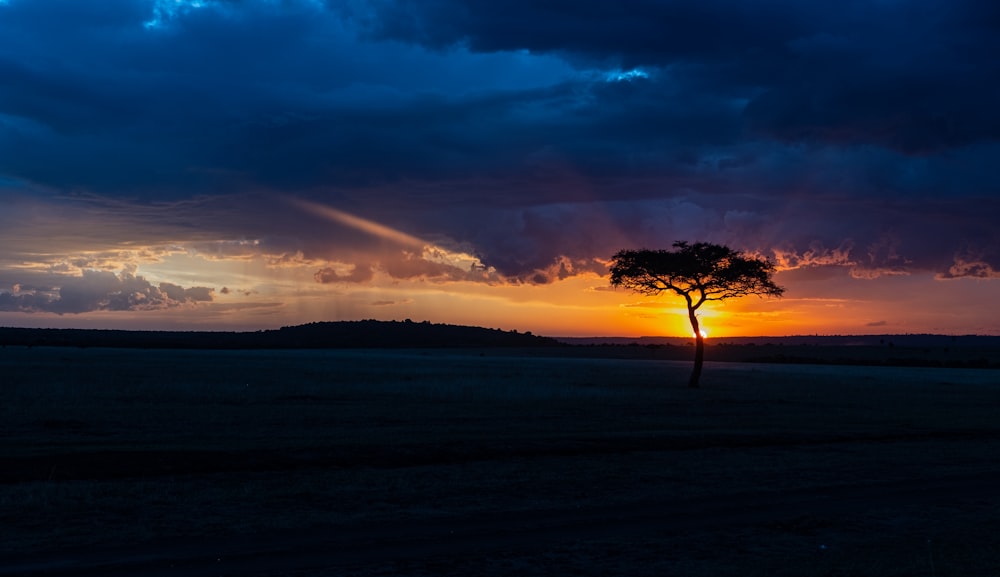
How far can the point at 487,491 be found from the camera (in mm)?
17922

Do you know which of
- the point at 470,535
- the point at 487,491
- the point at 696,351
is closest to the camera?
the point at 470,535

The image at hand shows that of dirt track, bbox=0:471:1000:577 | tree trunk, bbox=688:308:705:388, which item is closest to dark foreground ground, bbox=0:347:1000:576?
dirt track, bbox=0:471:1000:577

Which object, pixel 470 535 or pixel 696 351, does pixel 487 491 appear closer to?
Result: pixel 470 535

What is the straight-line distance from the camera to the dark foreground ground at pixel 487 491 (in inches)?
492

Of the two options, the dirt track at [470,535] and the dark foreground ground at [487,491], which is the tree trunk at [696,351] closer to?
the dark foreground ground at [487,491]

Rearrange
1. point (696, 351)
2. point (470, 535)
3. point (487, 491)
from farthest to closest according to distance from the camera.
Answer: point (696, 351) → point (487, 491) → point (470, 535)

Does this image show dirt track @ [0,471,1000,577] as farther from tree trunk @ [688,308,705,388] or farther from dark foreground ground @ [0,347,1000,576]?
tree trunk @ [688,308,705,388]

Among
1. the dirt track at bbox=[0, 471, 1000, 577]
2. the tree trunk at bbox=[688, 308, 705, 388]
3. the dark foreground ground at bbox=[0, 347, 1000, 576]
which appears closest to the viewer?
the dirt track at bbox=[0, 471, 1000, 577]

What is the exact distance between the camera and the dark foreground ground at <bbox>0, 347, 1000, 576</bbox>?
12507mm

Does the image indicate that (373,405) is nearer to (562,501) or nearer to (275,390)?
(275,390)

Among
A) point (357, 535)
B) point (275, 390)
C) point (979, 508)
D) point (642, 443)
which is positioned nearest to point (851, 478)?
point (979, 508)

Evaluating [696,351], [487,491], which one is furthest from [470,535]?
[696,351]

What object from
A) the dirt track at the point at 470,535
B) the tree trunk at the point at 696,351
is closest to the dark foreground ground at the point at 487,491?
the dirt track at the point at 470,535

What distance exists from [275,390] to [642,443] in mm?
27072
